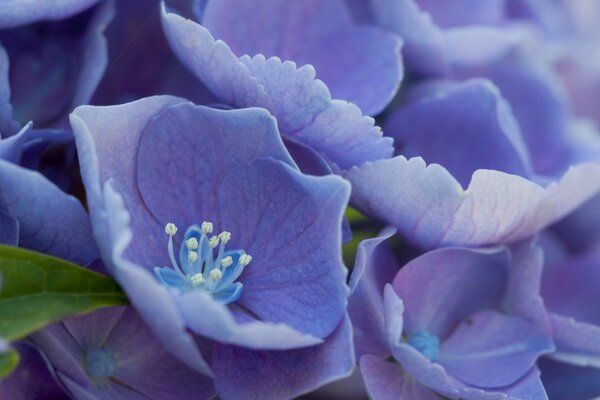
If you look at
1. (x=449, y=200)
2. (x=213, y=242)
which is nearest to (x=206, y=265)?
(x=213, y=242)

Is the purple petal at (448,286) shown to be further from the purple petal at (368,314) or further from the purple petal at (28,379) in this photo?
the purple petal at (28,379)

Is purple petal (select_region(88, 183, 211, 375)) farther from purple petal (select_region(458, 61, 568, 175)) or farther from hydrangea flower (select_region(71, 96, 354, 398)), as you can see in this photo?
purple petal (select_region(458, 61, 568, 175))

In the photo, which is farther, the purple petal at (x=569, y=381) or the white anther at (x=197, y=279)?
the purple petal at (x=569, y=381)

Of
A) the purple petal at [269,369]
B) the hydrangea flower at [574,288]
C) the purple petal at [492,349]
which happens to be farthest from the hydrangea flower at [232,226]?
the hydrangea flower at [574,288]

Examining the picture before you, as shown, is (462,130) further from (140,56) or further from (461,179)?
(140,56)

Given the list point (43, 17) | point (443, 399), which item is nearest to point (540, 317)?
point (443, 399)

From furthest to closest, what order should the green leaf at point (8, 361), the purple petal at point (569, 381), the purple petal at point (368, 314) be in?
the purple petal at point (569, 381)
the purple petal at point (368, 314)
the green leaf at point (8, 361)
